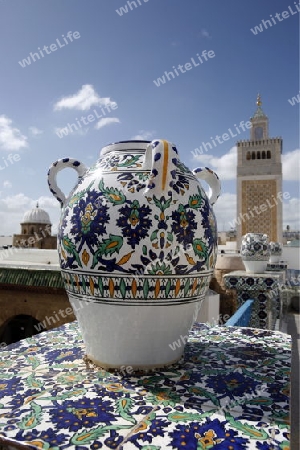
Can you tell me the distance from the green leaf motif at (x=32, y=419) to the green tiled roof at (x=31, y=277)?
433 cm

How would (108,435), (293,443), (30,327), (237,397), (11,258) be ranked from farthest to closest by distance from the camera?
1. (11,258)
2. (30,327)
3. (293,443)
4. (237,397)
5. (108,435)

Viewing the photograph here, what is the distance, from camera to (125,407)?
3.67ft

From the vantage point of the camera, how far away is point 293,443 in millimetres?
2297

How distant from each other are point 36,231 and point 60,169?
14639mm

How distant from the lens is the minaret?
1462 centimetres

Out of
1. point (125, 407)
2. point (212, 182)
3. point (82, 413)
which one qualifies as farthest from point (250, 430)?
point (212, 182)

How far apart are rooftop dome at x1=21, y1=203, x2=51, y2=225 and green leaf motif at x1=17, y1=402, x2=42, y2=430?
15.5m

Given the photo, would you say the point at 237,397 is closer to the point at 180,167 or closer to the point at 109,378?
the point at 109,378

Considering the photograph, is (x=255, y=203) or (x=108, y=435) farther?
(x=255, y=203)

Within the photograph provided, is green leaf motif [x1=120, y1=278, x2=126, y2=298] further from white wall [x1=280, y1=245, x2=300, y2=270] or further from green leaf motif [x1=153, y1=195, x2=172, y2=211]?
white wall [x1=280, y1=245, x2=300, y2=270]

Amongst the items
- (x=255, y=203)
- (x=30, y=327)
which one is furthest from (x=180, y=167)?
(x=255, y=203)

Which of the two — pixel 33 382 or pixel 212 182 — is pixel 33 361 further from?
pixel 212 182

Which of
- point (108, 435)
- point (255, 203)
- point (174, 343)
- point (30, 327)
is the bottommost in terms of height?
point (30, 327)

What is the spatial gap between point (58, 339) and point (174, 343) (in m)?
0.72
